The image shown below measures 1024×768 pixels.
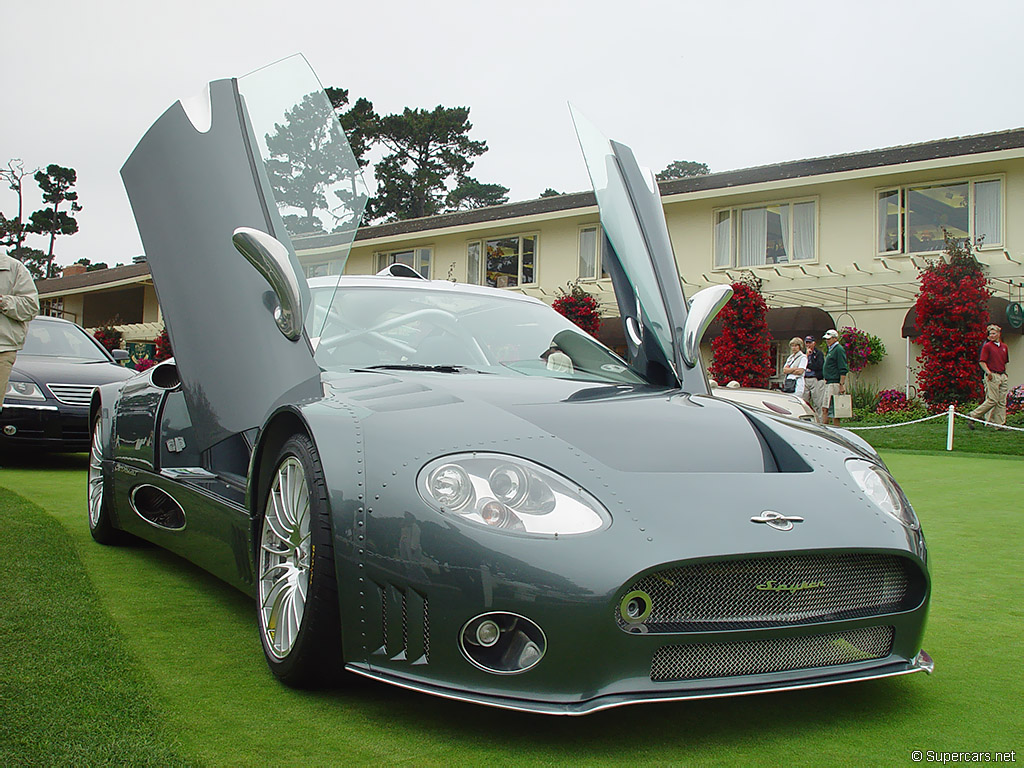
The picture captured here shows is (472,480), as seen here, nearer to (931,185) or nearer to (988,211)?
(988,211)

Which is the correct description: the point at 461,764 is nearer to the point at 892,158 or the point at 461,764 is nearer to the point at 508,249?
the point at 892,158

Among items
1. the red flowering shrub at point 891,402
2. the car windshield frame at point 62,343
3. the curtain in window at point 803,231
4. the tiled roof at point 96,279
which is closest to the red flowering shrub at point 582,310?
the curtain in window at point 803,231

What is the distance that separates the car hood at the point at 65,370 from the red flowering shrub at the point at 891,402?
43.9 ft

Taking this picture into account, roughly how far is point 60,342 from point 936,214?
16.2 meters

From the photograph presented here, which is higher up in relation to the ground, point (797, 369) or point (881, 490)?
point (797, 369)

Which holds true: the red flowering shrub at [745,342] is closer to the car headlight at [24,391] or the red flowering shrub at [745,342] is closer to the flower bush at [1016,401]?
the flower bush at [1016,401]

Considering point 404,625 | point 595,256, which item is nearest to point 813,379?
point 595,256

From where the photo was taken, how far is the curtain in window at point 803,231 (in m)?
19.8

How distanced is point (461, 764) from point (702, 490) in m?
0.87

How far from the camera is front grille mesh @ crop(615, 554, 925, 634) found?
2.12 metres

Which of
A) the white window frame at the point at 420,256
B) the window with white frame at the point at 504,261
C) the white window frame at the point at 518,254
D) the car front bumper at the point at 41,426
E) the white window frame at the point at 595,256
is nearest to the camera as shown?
the car front bumper at the point at 41,426

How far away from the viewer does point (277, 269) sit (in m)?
2.96

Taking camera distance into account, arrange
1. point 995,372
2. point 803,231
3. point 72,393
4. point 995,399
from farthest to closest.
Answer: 1. point 803,231
2. point 995,399
3. point 995,372
4. point 72,393

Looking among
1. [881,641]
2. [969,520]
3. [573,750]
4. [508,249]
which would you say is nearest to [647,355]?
[881,641]
